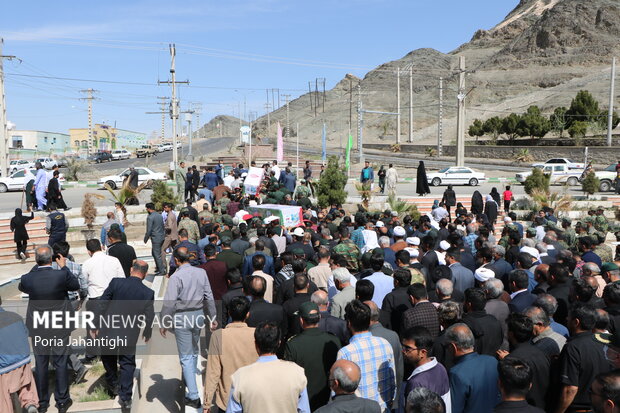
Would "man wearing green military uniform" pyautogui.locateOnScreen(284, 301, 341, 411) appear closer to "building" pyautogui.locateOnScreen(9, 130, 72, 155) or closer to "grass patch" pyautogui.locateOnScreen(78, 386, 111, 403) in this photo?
"grass patch" pyautogui.locateOnScreen(78, 386, 111, 403)

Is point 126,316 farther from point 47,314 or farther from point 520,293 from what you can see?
point 520,293

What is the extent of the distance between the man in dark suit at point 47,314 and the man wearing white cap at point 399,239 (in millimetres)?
A: 4855

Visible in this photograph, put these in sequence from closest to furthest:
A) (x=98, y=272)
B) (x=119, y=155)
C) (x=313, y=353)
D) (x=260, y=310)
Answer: (x=313, y=353) < (x=260, y=310) < (x=98, y=272) < (x=119, y=155)

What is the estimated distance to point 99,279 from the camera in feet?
21.7

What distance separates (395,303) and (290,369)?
217cm

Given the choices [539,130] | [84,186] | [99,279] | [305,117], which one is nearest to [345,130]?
[305,117]

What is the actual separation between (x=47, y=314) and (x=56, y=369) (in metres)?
0.60

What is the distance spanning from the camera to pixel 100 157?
205 feet

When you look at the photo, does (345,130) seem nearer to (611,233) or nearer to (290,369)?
(611,233)

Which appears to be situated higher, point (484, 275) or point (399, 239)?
point (399, 239)

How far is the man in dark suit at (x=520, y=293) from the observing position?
5.73 meters

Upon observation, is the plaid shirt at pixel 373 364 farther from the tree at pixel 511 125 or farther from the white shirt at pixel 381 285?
the tree at pixel 511 125

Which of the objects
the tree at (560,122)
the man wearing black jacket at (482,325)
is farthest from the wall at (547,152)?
the man wearing black jacket at (482,325)

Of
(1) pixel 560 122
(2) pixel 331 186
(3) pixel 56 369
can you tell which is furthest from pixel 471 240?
→ (1) pixel 560 122
